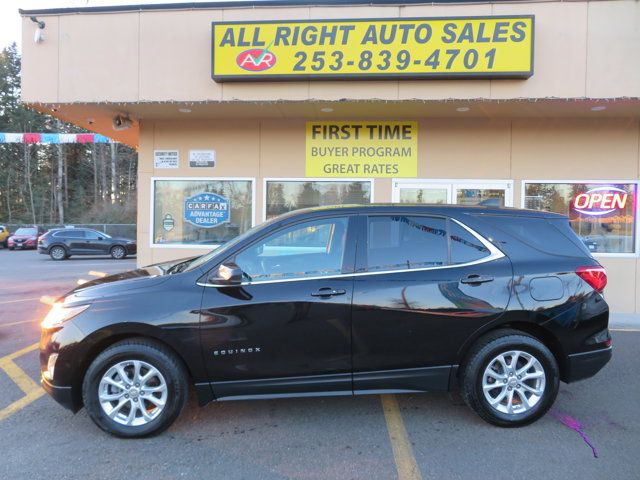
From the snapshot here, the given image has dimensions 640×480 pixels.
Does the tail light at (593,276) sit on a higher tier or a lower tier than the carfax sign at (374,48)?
lower

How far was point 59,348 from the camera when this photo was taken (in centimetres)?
342

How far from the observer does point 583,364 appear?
12.3 ft

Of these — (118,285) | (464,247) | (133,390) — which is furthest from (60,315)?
(464,247)

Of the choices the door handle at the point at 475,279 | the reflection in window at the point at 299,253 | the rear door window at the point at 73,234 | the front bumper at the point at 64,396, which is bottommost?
the front bumper at the point at 64,396

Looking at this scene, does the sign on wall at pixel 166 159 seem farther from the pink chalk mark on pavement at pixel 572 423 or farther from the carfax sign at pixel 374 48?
the pink chalk mark on pavement at pixel 572 423

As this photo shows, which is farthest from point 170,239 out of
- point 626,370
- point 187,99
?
point 626,370

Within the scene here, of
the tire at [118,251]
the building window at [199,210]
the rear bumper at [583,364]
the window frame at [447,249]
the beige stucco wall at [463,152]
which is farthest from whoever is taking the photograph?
the tire at [118,251]

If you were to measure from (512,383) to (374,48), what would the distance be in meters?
5.39

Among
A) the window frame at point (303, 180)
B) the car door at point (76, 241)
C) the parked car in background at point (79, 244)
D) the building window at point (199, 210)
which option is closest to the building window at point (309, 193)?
the window frame at point (303, 180)

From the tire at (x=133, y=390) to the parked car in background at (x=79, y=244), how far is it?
1898 cm

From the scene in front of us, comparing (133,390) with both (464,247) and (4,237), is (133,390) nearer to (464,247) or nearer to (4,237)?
(464,247)

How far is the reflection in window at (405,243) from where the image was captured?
3.68m

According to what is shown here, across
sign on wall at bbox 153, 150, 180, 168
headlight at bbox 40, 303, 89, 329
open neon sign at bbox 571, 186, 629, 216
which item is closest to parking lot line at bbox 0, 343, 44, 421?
headlight at bbox 40, 303, 89, 329

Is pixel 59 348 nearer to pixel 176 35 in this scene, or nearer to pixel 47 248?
pixel 176 35
